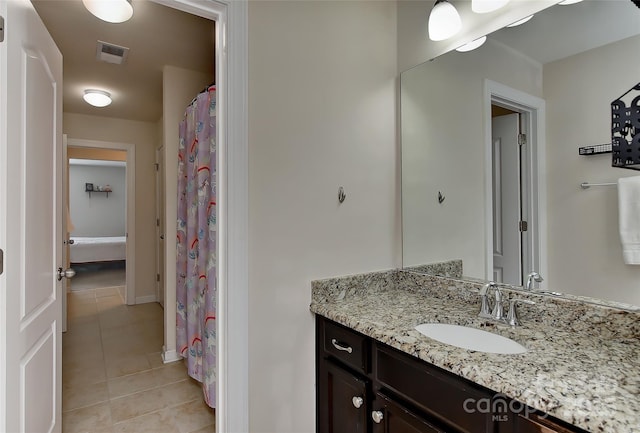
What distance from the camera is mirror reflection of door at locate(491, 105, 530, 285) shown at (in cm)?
148

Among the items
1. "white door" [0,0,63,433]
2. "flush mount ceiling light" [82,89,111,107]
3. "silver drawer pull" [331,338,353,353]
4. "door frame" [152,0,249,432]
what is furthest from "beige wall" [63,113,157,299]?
"silver drawer pull" [331,338,353,353]

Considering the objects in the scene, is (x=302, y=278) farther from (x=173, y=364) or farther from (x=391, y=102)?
(x=173, y=364)

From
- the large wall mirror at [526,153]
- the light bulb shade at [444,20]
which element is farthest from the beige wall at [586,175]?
the light bulb shade at [444,20]

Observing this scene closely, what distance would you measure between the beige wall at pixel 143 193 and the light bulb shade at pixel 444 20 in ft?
13.7

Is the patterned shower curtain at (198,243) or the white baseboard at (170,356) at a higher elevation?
the patterned shower curtain at (198,243)

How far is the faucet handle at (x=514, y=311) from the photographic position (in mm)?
1325

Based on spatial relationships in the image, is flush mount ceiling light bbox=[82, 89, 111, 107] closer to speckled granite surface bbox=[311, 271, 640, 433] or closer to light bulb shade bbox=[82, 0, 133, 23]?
light bulb shade bbox=[82, 0, 133, 23]

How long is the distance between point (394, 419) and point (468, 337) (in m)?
0.42

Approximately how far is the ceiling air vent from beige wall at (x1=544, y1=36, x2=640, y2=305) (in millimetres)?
2836

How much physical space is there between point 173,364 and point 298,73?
2.57m

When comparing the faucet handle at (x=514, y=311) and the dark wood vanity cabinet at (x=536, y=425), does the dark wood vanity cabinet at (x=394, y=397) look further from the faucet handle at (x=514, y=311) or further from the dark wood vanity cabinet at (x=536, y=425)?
the faucet handle at (x=514, y=311)

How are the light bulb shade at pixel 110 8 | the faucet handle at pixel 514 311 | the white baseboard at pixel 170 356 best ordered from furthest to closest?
the white baseboard at pixel 170 356, the light bulb shade at pixel 110 8, the faucet handle at pixel 514 311

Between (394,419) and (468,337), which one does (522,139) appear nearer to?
(468,337)

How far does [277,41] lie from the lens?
154 cm
